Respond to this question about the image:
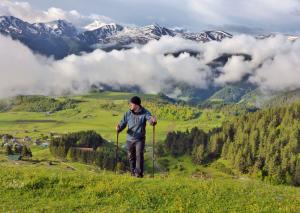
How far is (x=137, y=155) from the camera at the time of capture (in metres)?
29.5

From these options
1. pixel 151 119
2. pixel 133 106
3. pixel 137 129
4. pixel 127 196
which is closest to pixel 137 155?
pixel 137 129

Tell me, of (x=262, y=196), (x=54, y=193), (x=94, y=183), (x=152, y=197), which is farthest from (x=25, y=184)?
(x=262, y=196)

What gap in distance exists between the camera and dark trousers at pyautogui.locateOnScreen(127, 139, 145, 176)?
29297 millimetres

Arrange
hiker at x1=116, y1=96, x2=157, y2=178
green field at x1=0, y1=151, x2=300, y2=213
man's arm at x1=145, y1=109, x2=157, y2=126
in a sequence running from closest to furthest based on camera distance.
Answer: green field at x1=0, y1=151, x2=300, y2=213
man's arm at x1=145, y1=109, x2=157, y2=126
hiker at x1=116, y1=96, x2=157, y2=178

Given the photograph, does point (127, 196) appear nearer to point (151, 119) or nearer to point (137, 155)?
point (137, 155)

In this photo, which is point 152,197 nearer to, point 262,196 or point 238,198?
point 238,198

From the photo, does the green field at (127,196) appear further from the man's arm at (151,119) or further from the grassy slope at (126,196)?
the man's arm at (151,119)

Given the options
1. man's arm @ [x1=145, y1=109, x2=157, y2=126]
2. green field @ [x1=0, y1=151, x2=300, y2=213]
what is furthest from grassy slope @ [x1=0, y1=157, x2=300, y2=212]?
man's arm @ [x1=145, y1=109, x2=157, y2=126]

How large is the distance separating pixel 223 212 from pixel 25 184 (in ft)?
38.8

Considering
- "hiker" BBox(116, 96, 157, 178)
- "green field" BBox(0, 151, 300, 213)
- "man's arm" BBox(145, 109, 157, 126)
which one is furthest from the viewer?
"hiker" BBox(116, 96, 157, 178)

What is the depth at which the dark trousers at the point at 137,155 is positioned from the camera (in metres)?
29.3

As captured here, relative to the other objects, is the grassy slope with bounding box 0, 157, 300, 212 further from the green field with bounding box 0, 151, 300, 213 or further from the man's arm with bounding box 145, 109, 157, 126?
the man's arm with bounding box 145, 109, 157, 126

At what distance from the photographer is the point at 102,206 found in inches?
862

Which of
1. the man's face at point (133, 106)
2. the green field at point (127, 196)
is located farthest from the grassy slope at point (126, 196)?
the man's face at point (133, 106)
